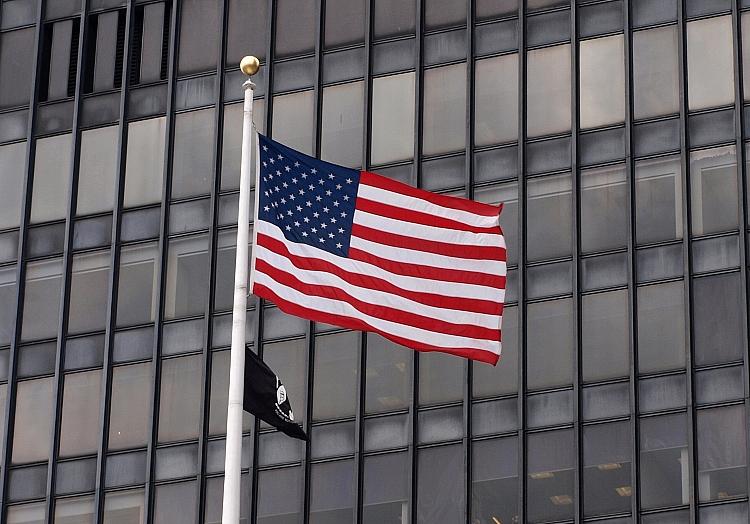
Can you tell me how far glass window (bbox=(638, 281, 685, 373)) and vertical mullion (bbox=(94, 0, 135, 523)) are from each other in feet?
47.2

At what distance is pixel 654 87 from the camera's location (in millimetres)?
47562

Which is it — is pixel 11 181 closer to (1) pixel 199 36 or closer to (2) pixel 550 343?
(1) pixel 199 36

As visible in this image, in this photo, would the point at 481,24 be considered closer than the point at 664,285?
No

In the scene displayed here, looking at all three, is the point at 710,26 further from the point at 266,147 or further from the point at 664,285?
the point at 266,147

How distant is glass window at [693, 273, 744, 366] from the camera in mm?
44562

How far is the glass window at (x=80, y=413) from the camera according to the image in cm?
5000

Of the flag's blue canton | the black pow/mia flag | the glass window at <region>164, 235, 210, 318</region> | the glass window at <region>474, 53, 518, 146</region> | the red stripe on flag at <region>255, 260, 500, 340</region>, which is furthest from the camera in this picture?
the glass window at <region>164, 235, 210, 318</region>

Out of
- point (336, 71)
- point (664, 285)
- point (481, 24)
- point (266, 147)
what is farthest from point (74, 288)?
point (266, 147)

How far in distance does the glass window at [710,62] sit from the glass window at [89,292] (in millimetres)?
16583

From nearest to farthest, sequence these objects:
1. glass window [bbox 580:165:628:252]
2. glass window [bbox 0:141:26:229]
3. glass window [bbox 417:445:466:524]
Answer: glass window [bbox 417:445:466:524], glass window [bbox 580:165:628:252], glass window [bbox 0:141:26:229]

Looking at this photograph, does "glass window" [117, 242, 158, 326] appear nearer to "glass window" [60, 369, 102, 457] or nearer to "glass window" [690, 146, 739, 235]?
"glass window" [60, 369, 102, 457]

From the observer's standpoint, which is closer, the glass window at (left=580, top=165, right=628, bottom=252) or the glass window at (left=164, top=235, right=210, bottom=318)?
the glass window at (left=580, top=165, right=628, bottom=252)

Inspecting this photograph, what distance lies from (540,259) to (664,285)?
129 inches

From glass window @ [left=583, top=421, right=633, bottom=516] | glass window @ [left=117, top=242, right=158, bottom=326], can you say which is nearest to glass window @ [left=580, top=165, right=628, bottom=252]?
glass window @ [left=583, top=421, right=633, bottom=516]
